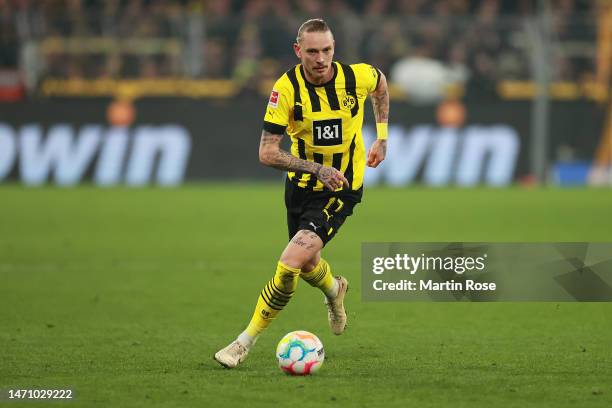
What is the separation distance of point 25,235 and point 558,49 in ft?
44.1

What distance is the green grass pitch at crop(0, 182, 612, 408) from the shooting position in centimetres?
673

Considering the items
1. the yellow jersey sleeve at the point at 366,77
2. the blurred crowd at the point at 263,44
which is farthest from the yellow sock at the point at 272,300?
the blurred crowd at the point at 263,44

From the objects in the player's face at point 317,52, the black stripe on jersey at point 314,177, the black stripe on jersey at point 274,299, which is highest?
the player's face at point 317,52

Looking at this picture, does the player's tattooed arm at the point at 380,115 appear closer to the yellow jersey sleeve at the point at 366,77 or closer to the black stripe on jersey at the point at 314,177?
the yellow jersey sleeve at the point at 366,77

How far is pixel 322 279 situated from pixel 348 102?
1.29 metres

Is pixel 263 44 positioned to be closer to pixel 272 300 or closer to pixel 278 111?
pixel 278 111

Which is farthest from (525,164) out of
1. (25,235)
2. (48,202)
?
(25,235)

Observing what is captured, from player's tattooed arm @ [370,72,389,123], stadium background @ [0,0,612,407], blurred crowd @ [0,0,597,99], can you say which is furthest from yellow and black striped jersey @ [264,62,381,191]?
blurred crowd @ [0,0,597,99]

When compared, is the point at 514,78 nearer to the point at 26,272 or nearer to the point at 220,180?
the point at 220,180

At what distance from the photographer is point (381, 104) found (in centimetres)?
837

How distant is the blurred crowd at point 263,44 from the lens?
2438cm

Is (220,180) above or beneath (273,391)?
beneath

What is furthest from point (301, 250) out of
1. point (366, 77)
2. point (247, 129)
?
point (247, 129)

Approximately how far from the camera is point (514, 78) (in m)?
24.9
